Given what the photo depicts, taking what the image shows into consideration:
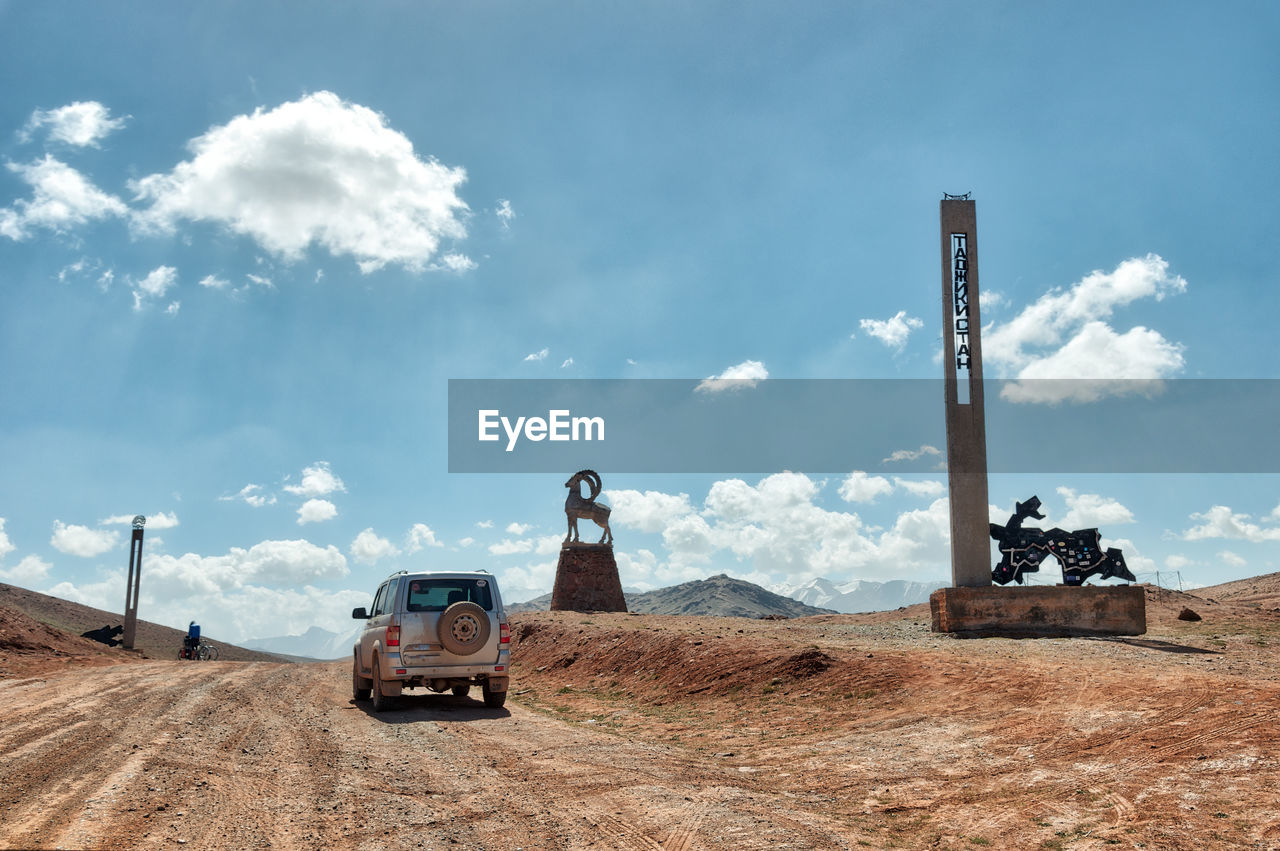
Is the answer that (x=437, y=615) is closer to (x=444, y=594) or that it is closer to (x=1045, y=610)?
(x=444, y=594)

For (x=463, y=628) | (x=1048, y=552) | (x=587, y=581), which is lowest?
(x=463, y=628)

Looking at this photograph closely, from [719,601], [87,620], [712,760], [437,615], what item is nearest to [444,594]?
[437,615]

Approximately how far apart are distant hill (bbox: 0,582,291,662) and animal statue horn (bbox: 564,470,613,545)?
32868 mm

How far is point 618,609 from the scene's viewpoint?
127 ft

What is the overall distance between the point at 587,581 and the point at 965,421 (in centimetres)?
1849

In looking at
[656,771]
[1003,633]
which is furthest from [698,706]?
[1003,633]

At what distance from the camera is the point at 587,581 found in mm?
38000


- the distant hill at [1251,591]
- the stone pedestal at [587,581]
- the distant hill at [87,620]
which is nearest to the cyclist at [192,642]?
the stone pedestal at [587,581]

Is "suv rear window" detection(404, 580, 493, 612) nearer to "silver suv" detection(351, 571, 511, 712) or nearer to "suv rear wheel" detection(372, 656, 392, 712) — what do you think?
"silver suv" detection(351, 571, 511, 712)

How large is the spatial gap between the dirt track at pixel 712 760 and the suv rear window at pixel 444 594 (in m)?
1.72

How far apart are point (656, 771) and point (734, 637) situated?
1055cm

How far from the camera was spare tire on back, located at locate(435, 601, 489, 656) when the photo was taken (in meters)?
13.3

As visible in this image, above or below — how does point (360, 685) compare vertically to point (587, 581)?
below

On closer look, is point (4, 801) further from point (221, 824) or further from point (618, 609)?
point (618, 609)
